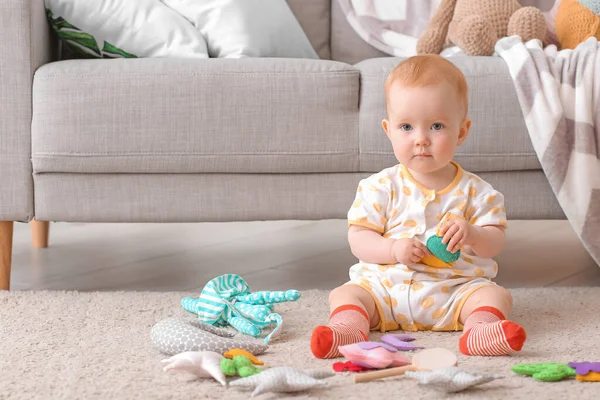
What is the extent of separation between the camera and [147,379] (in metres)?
1.13

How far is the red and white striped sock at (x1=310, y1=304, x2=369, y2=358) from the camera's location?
1212 mm

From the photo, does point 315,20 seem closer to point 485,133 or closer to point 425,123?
point 485,133

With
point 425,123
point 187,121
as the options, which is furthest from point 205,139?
point 425,123

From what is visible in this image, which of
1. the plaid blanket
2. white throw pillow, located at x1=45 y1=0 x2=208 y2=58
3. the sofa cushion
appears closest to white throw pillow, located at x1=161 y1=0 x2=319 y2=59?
white throw pillow, located at x1=45 y1=0 x2=208 y2=58

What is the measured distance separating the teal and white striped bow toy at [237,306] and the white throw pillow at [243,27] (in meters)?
0.68

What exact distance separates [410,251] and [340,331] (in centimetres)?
18

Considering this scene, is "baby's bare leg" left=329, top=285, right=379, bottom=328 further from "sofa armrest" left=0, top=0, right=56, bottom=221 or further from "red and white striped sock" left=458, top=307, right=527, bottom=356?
"sofa armrest" left=0, top=0, right=56, bottom=221

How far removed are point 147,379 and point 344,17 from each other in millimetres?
1474

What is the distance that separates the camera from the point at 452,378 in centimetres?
105

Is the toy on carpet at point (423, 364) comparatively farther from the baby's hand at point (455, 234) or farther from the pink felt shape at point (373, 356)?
the baby's hand at point (455, 234)

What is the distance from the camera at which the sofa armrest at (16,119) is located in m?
1.70

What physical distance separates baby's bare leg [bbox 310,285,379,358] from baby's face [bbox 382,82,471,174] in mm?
231

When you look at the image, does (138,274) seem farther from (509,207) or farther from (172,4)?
(509,207)

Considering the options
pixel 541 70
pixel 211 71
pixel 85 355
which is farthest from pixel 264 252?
pixel 85 355
